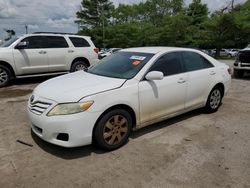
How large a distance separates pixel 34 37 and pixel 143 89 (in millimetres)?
6137

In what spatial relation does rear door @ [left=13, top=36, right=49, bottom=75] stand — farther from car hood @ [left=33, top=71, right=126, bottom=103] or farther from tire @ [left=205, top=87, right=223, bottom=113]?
tire @ [left=205, top=87, right=223, bottom=113]

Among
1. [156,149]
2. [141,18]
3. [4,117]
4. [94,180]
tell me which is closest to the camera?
[94,180]

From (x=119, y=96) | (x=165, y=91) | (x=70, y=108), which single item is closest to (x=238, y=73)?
(x=165, y=91)

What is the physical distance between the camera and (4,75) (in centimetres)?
831

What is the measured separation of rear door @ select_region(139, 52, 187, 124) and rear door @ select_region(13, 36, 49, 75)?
5.61 metres

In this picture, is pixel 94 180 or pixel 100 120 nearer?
pixel 94 180

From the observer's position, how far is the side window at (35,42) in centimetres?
862

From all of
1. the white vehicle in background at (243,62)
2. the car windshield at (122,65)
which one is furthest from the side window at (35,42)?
the white vehicle in background at (243,62)

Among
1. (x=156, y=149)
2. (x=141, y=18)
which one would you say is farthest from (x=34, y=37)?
(x=141, y=18)

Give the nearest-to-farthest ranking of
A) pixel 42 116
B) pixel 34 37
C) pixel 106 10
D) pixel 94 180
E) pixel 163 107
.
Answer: pixel 94 180, pixel 42 116, pixel 163 107, pixel 34 37, pixel 106 10

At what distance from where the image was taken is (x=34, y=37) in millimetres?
8758

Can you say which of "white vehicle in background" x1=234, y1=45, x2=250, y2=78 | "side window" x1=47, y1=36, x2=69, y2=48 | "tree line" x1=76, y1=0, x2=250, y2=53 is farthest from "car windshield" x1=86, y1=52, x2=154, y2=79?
"tree line" x1=76, y1=0, x2=250, y2=53

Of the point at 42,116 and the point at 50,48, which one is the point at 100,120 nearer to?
the point at 42,116

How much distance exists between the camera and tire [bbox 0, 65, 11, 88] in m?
8.26
